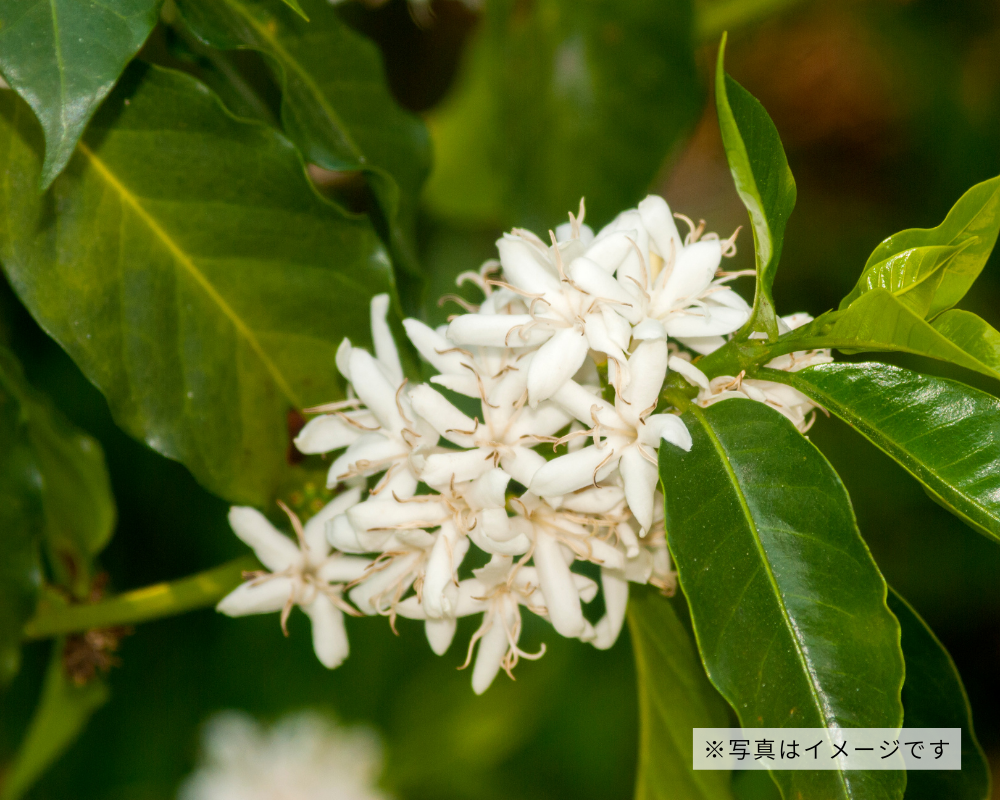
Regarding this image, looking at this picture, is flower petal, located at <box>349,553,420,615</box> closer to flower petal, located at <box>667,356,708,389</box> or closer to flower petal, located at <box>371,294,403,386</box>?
flower petal, located at <box>371,294,403,386</box>

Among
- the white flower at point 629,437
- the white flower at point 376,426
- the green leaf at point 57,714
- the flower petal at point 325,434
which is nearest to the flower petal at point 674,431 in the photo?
the white flower at point 629,437

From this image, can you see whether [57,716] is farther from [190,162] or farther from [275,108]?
[275,108]

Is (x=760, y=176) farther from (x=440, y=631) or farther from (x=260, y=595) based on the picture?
(x=260, y=595)

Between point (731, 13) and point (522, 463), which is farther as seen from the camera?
point (731, 13)

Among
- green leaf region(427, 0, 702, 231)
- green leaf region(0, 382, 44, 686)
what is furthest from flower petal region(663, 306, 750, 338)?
green leaf region(427, 0, 702, 231)

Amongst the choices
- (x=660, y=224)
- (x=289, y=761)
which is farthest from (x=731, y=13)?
(x=289, y=761)

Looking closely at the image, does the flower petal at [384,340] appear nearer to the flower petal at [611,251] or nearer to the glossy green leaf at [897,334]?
the flower petal at [611,251]

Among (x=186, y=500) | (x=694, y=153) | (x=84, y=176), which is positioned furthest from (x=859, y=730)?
(x=694, y=153)
